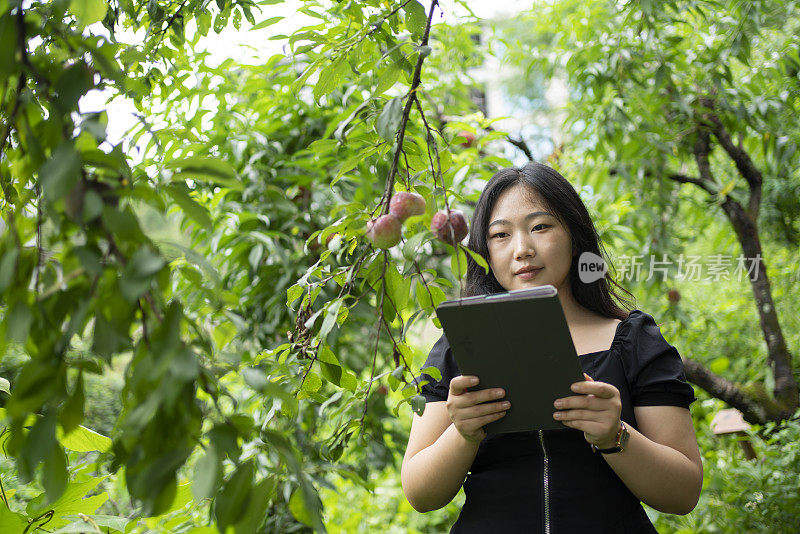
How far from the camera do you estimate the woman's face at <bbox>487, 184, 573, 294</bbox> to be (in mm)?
977

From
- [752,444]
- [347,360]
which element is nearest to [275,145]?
[347,360]

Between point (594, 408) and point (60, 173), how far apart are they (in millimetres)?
618

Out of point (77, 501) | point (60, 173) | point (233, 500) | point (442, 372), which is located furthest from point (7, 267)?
point (442, 372)

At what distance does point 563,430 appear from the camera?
3.08 feet

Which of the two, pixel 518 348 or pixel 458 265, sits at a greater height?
pixel 458 265

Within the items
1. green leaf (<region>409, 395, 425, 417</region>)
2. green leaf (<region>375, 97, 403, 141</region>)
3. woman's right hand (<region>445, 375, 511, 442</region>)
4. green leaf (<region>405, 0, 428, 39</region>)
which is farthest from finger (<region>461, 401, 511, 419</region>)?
green leaf (<region>405, 0, 428, 39</region>)

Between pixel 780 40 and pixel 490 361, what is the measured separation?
1964mm

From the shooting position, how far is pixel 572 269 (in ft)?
3.56

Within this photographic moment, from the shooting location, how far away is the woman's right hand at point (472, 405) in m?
0.81

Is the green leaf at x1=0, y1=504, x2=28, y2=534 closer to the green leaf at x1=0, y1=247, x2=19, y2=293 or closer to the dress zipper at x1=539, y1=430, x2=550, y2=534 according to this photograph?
the green leaf at x1=0, y1=247, x2=19, y2=293

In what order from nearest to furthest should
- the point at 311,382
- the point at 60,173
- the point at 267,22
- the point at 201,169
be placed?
the point at 60,173, the point at 201,169, the point at 311,382, the point at 267,22

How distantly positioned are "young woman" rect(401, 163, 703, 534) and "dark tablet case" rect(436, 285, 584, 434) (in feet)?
0.05

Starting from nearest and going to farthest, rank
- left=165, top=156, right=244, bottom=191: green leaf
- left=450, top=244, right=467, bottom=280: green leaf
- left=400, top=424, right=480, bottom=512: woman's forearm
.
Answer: left=165, top=156, right=244, bottom=191: green leaf → left=450, top=244, right=467, bottom=280: green leaf → left=400, top=424, right=480, bottom=512: woman's forearm

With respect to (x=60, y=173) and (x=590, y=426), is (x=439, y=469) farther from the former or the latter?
(x=60, y=173)
